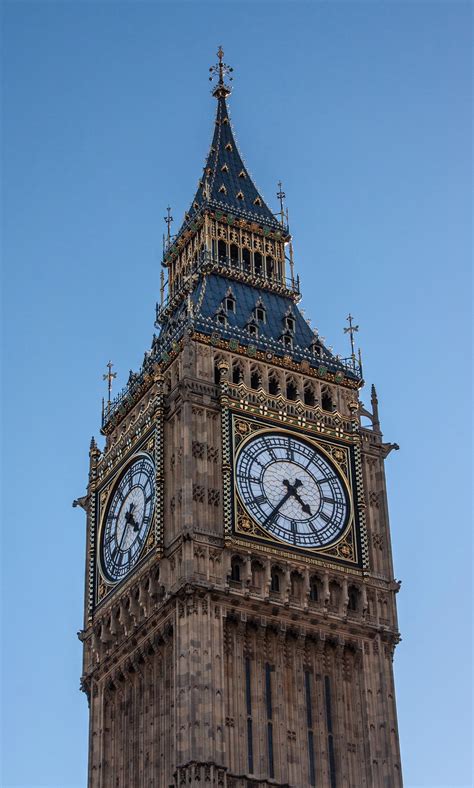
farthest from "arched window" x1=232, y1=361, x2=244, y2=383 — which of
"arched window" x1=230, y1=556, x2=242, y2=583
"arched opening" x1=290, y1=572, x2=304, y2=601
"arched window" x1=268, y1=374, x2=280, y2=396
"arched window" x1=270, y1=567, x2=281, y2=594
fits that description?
"arched opening" x1=290, y1=572, x2=304, y2=601

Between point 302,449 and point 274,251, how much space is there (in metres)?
13.6

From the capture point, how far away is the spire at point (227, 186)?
7706 centimetres

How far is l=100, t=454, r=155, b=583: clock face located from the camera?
64.5 metres

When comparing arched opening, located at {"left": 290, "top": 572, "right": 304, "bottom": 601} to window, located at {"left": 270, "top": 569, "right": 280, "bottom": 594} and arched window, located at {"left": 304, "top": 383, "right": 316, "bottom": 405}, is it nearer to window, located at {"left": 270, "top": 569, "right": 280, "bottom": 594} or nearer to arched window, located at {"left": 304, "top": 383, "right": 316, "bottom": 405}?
window, located at {"left": 270, "top": 569, "right": 280, "bottom": 594}

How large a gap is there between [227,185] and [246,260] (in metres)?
4.66

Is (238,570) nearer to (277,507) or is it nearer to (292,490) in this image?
(277,507)

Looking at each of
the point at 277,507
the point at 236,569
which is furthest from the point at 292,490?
the point at 236,569

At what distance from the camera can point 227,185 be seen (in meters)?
78.6

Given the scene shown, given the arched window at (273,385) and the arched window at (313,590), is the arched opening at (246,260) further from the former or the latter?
the arched window at (313,590)

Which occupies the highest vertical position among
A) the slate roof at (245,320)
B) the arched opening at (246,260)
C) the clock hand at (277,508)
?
the arched opening at (246,260)

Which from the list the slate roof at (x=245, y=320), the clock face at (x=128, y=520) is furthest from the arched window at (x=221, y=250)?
the clock face at (x=128, y=520)

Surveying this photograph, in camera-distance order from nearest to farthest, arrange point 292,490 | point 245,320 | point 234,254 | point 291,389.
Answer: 1. point 292,490
2. point 291,389
3. point 245,320
4. point 234,254

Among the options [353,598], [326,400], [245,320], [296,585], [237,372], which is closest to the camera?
[296,585]

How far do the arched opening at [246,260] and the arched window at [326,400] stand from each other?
8.20 m
